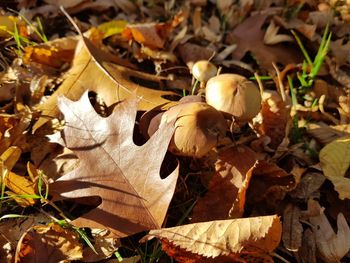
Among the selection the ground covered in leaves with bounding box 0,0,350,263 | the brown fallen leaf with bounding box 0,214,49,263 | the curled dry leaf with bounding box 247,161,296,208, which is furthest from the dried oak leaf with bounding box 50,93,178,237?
the curled dry leaf with bounding box 247,161,296,208

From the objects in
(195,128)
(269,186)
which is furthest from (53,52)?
(269,186)

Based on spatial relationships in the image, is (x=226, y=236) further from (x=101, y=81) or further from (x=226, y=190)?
(x=101, y=81)

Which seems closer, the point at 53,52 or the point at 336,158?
the point at 336,158

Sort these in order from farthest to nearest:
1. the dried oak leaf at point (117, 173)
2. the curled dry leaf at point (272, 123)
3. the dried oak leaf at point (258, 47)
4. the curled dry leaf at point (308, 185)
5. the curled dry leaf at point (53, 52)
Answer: the dried oak leaf at point (258, 47), the curled dry leaf at point (53, 52), the curled dry leaf at point (272, 123), the curled dry leaf at point (308, 185), the dried oak leaf at point (117, 173)

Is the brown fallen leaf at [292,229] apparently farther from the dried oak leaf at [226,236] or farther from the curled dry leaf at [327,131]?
the curled dry leaf at [327,131]

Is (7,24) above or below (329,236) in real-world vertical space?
above

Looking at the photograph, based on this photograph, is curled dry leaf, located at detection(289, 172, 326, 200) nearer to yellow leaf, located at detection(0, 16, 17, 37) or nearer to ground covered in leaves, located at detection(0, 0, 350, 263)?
ground covered in leaves, located at detection(0, 0, 350, 263)

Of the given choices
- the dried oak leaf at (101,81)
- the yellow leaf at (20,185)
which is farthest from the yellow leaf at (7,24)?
the yellow leaf at (20,185)
